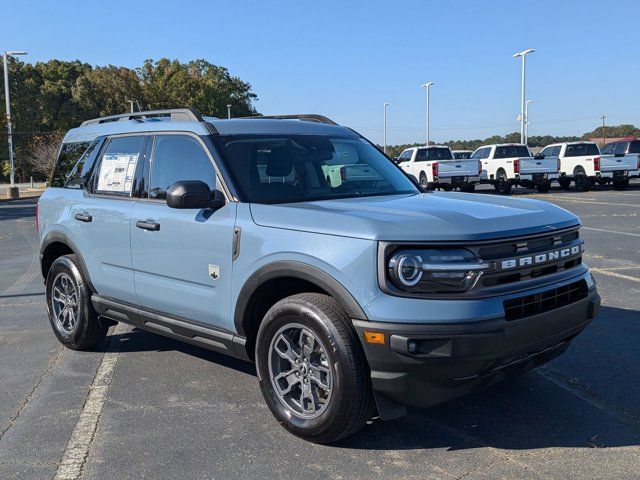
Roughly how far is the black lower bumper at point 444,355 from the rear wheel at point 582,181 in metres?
25.2

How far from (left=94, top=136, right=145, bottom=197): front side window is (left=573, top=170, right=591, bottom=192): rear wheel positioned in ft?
81.4

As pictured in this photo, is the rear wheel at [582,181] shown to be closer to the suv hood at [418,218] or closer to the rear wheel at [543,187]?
the rear wheel at [543,187]

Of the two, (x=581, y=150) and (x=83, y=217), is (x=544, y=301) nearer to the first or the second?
(x=83, y=217)

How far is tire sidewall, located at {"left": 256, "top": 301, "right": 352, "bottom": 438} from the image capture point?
335 centimetres

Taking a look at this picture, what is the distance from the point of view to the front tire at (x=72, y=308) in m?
5.38

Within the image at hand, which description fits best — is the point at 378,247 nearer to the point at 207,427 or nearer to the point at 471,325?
the point at 471,325

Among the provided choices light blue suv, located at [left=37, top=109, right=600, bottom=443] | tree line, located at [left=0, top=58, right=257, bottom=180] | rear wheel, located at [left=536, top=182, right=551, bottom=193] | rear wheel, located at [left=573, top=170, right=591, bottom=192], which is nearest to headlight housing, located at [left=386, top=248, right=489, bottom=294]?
light blue suv, located at [left=37, top=109, right=600, bottom=443]

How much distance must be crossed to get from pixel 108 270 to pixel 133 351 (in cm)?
95

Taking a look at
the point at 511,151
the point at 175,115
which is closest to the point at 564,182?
the point at 511,151

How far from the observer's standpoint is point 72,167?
5.80 metres

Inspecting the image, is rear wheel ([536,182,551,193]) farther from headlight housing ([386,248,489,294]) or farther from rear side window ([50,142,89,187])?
headlight housing ([386,248,489,294])

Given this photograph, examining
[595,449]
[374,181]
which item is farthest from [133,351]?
[595,449]

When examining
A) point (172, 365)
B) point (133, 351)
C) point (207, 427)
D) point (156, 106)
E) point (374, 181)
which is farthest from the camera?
point (156, 106)

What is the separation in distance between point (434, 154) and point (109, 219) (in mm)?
23855
